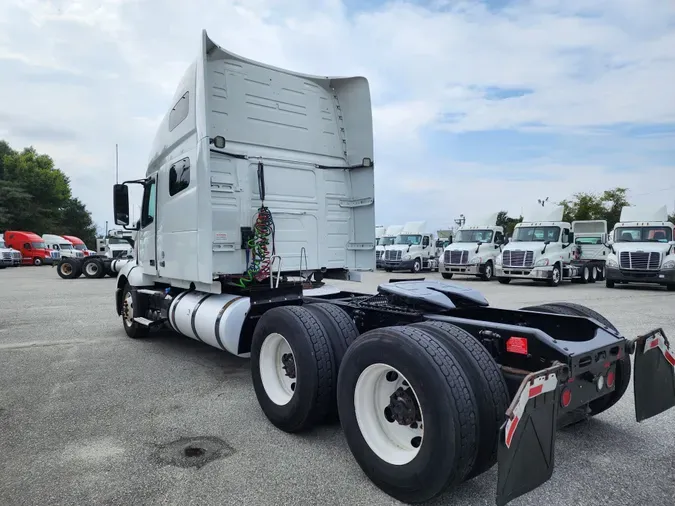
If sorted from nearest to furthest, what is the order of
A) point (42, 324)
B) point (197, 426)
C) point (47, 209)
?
point (197, 426)
point (42, 324)
point (47, 209)

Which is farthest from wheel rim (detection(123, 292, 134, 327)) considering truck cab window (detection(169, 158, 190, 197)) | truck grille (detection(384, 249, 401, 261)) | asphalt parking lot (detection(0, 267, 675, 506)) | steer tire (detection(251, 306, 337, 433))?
truck grille (detection(384, 249, 401, 261))

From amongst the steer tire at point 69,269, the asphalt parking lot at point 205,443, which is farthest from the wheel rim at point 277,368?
the steer tire at point 69,269

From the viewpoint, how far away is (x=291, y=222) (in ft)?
19.5

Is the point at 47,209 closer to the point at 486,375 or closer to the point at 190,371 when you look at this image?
the point at 190,371

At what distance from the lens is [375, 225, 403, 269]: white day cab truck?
91.4ft

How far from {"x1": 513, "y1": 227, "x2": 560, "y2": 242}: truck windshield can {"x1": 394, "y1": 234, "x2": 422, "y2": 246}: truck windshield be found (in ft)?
27.3

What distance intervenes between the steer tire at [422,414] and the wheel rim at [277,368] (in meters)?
1.01

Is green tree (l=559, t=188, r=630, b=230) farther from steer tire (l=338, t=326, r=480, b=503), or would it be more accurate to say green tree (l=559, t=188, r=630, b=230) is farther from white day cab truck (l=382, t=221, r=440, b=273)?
steer tire (l=338, t=326, r=480, b=503)

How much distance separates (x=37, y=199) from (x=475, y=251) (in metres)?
52.8

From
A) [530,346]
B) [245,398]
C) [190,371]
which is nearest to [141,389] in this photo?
[190,371]

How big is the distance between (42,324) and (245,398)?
6.59m

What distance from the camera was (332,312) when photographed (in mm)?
3941

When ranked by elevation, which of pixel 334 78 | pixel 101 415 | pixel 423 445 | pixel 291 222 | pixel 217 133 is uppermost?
pixel 334 78

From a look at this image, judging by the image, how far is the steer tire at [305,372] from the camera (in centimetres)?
357
